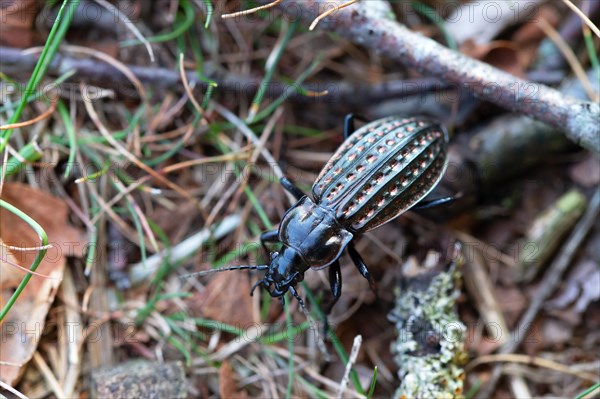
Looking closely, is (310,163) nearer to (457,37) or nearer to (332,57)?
(332,57)

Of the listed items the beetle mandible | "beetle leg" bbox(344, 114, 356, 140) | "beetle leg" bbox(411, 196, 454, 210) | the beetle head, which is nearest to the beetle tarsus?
the beetle mandible

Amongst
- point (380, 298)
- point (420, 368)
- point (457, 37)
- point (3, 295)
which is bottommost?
point (420, 368)

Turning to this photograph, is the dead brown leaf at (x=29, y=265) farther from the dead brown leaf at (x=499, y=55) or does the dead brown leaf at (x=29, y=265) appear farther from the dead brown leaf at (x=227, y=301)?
the dead brown leaf at (x=499, y=55)

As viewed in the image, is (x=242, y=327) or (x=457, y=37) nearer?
(x=242, y=327)

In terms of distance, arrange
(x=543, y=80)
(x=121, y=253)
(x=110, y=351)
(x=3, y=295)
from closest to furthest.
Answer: (x=3, y=295), (x=110, y=351), (x=121, y=253), (x=543, y=80)

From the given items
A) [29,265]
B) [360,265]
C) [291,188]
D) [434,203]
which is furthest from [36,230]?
[434,203]

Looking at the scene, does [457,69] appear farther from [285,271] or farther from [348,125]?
[285,271]

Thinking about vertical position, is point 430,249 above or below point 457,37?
below

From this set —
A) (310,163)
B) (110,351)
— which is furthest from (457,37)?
(110,351)
